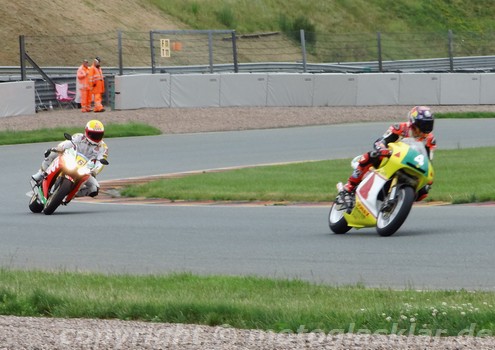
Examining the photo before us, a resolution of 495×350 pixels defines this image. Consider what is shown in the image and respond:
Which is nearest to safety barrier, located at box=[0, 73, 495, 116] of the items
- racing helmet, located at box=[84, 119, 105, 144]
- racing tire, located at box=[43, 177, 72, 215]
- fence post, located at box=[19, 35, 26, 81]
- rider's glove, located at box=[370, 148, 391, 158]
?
fence post, located at box=[19, 35, 26, 81]

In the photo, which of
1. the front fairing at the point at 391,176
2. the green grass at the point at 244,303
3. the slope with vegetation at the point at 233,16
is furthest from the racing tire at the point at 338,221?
the slope with vegetation at the point at 233,16

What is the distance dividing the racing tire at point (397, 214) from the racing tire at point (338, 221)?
0.48m

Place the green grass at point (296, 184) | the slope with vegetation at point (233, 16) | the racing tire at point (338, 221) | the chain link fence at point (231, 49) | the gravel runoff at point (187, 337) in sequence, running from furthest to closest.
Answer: the slope with vegetation at point (233, 16) → the chain link fence at point (231, 49) → the green grass at point (296, 184) → the racing tire at point (338, 221) → the gravel runoff at point (187, 337)

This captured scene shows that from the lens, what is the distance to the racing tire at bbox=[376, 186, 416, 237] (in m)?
11.6

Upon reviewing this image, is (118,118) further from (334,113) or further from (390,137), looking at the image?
(390,137)

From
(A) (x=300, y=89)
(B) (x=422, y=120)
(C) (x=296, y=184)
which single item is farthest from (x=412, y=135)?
(A) (x=300, y=89)

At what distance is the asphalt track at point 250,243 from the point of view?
10.2 m

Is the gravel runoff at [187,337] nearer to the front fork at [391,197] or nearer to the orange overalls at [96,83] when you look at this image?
the front fork at [391,197]

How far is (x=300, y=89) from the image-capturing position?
3347 cm

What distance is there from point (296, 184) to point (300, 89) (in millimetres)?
15607

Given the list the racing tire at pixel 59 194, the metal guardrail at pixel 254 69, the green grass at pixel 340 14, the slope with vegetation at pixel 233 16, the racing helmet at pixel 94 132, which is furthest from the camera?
the green grass at pixel 340 14

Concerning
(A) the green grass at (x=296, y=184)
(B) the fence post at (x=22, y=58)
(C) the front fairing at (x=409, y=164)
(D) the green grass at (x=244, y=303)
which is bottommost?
(A) the green grass at (x=296, y=184)

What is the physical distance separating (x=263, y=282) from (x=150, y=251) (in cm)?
278

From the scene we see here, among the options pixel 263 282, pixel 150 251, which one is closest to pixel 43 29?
pixel 150 251
